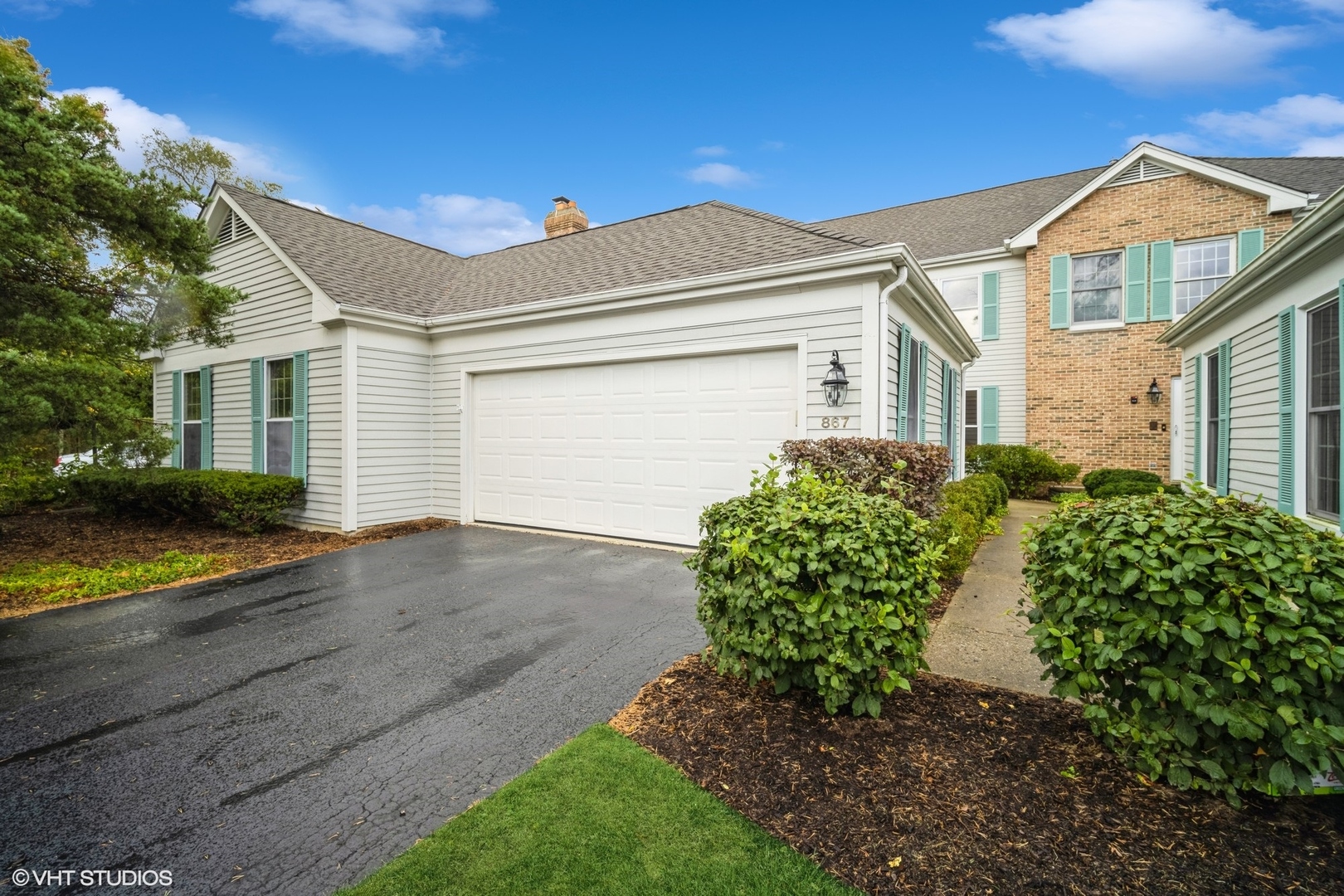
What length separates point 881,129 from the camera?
12.7 m

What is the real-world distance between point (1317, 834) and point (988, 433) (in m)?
14.0

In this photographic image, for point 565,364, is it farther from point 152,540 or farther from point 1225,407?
point 1225,407

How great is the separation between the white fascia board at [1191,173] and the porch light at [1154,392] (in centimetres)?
388

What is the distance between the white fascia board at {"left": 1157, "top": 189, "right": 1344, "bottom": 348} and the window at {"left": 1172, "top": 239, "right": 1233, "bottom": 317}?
4.79m

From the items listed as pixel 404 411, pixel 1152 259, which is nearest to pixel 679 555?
pixel 404 411

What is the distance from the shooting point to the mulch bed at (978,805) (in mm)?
1951

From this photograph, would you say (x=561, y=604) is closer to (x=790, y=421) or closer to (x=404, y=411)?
(x=790, y=421)

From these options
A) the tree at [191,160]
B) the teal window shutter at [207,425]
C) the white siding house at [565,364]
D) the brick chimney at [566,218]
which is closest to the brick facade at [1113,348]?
the white siding house at [565,364]

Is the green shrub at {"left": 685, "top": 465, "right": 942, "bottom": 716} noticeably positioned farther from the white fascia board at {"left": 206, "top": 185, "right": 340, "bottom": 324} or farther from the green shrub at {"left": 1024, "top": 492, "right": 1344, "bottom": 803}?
the white fascia board at {"left": 206, "top": 185, "right": 340, "bottom": 324}

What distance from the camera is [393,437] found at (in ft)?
30.5

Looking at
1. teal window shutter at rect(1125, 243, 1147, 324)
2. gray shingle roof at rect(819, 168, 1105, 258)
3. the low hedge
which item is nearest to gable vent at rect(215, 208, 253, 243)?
the low hedge

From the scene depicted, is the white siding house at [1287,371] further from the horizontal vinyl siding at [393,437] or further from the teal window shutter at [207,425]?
the teal window shutter at [207,425]

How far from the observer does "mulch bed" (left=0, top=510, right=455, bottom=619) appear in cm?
751

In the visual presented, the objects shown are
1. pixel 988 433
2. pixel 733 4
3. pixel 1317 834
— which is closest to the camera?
pixel 1317 834
